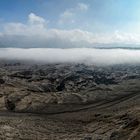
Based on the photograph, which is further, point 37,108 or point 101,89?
point 101,89

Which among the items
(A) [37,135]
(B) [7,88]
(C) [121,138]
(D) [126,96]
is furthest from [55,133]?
(B) [7,88]

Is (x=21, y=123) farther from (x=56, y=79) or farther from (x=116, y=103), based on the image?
(x=56, y=79)

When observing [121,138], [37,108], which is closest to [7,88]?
[37,108]

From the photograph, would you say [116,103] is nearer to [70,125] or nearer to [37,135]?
[70,125]

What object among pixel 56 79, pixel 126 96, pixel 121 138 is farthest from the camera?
pixel 56 79

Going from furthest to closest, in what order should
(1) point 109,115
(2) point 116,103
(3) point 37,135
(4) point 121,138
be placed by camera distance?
(2) point 116,103, (1) point 109,115, (3) point 37,135, (4) point 121,138

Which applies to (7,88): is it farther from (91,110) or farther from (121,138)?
(121,138)

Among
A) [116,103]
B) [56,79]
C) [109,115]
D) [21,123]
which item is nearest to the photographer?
[21,123]

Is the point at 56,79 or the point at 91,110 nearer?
the point at 91,110

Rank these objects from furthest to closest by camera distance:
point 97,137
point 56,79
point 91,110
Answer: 1. point 56,79
2. point 91,110
3. point 97,137
